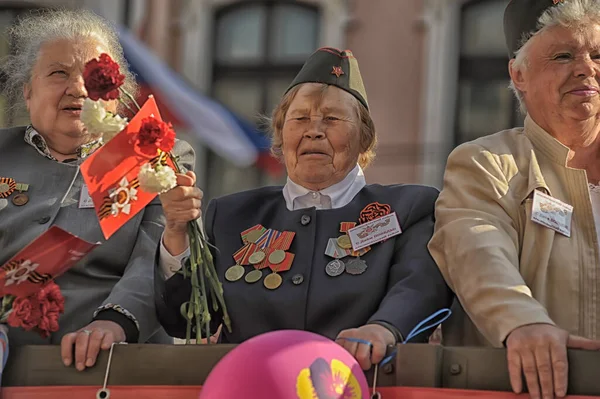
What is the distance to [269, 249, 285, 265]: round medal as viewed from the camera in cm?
458

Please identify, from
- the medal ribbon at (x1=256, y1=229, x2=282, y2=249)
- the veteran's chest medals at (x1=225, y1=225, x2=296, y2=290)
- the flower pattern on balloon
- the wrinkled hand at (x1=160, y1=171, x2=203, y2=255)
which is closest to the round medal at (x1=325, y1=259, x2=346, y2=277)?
the veteran's chest medals at (x1=225, y1=225, x2=296, y2=290)

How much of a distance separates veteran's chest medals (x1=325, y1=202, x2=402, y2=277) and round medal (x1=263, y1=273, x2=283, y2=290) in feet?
0.49

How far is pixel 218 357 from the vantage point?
4.02 meters

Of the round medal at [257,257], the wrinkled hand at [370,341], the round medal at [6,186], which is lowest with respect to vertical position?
the wrinkled hand at [370,341]

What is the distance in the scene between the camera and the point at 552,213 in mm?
4309

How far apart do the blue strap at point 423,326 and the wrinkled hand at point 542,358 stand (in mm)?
341

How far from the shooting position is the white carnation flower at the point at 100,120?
418cm

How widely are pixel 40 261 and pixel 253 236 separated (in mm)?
779

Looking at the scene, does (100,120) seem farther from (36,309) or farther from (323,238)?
(323,238)

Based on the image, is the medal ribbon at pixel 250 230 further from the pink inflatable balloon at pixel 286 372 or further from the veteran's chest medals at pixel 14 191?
the pink inflatable balloon at pixel 286 372

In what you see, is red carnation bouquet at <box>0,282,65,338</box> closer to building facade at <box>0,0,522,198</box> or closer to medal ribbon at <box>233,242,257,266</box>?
medal ribbon at <box>233,242,257,266</box>

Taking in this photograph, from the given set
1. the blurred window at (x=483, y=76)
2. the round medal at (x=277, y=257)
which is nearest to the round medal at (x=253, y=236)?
the round medal at (x=277, y=257)

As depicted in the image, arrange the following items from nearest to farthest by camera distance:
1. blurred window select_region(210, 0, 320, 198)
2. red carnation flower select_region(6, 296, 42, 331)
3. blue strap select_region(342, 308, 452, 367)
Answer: blue strap select_region(342, 308, 452, 367), red carnation flower select_region(6, 296, 42, 331), blurred window select_region(210, 0, 320, 198)

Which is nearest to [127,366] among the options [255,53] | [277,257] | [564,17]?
[277,257]
